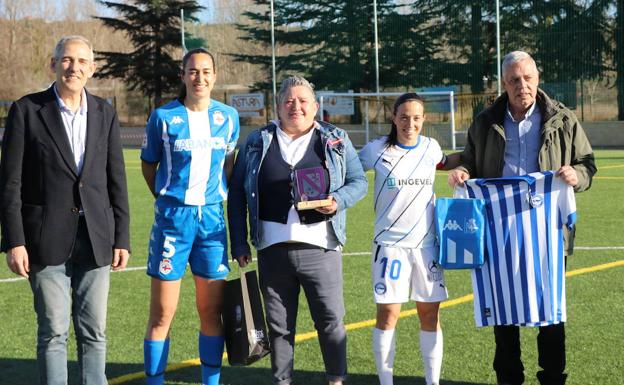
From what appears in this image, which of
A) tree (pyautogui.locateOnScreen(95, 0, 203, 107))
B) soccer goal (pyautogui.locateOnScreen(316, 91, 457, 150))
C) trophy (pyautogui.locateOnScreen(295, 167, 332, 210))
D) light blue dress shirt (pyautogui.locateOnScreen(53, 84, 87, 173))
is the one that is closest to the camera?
light blue dress shirt (pyautogui.locateOnScreen(53, 84, 87, 173))

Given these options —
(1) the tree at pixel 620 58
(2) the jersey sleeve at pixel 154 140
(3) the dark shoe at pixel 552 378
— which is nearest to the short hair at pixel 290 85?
(2) the jersey sleeve at pixel 154 140

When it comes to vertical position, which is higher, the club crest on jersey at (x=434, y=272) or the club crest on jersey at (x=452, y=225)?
the club crest on jersey at (x=452, y=225)

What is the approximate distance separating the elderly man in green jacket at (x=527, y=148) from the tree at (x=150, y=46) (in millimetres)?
46715

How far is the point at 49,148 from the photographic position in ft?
13.5

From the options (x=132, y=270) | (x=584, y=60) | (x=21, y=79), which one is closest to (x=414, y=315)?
(x=132, y=270)

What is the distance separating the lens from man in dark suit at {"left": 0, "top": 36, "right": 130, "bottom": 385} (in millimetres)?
4117

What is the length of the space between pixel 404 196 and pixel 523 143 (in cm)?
69

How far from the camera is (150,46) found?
173 feet

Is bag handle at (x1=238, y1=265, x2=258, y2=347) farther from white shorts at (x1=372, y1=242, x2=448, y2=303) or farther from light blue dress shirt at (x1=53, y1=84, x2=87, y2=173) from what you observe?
light blue dress shirt at (x1=53, y1=84, x2=87, y2=173)

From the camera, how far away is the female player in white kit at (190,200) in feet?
15.3

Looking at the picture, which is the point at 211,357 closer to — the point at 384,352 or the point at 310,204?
the point at 384,352

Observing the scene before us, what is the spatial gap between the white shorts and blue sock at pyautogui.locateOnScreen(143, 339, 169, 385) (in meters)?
1.20

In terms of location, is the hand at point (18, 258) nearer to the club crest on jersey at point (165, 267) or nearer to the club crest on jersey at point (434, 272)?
the club crest on jersey at point (165, 267)

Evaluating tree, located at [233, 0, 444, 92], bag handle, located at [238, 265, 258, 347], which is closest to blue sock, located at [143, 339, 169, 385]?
bag handle, located at [238, 265, 258, 347]
